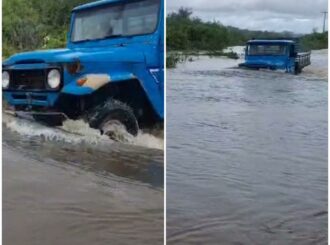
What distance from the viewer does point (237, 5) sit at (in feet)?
6.34

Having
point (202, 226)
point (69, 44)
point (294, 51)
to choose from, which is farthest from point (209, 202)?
point (69, 44)

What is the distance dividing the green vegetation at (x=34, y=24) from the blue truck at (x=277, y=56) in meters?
0.59

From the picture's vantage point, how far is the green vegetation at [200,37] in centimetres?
188

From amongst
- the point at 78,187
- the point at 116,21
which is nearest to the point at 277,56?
the point at 116,21

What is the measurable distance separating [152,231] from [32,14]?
2.67 ft

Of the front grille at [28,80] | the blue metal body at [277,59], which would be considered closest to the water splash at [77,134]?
the front grille at [28,80]

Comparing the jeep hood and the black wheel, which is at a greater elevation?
the jeep hood

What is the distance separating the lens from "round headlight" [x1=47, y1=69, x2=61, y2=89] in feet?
6.24

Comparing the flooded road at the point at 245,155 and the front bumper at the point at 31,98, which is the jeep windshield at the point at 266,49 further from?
the front bumper at the point at 31,98

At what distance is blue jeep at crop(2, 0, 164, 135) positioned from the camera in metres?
1.90

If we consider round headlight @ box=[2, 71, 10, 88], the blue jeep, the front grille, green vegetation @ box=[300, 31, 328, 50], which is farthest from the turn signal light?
green vegetation @ box=[300, 31, 328, 50]

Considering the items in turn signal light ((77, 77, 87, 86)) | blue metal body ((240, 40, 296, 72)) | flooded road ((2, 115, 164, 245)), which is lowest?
flooded road ((2, 115, 164, 245))

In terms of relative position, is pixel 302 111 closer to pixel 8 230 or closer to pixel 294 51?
pixel 294 51

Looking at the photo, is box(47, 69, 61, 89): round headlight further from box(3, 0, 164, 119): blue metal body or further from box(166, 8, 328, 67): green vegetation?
box(166, 8, 328, 67): green vegetation
